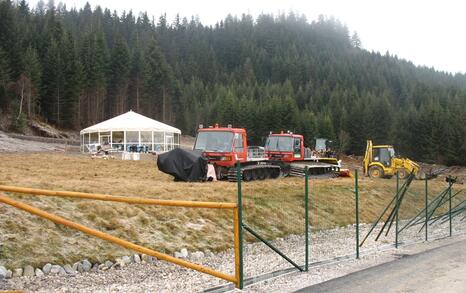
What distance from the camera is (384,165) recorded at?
3353 centimetres

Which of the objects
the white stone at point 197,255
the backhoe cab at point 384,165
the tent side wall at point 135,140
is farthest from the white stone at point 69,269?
the tent side wall at point 135,140

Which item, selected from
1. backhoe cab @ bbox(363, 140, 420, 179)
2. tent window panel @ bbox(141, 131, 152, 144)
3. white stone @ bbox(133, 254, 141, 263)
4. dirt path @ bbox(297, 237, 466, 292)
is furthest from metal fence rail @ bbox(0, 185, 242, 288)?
tent window panel @ bbox(141, 131, 152, 144)

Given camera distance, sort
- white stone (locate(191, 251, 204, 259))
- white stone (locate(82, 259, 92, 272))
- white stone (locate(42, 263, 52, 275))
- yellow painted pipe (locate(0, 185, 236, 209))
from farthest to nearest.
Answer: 1. white stone (locate(191, 251, 204, 259))
2. white stone (locate(82, 259, 92, 272))
3. white stone (locate(42, 263, 52, 275))
4. yellow painted pipe (locate(0, 185, 236, 209))

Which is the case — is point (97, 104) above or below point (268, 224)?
above

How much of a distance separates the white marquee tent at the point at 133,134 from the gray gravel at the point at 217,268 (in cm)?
3305

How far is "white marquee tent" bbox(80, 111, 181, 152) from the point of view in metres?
44.9

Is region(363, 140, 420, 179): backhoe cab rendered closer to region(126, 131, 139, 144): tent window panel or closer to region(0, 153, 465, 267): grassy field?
region(0, 153, 465, 267): grassy field

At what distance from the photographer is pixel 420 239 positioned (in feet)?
50.2

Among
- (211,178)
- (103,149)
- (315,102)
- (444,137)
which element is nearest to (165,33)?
(315,102)

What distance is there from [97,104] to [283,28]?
425 feet

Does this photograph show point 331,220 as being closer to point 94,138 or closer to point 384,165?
point 384,165

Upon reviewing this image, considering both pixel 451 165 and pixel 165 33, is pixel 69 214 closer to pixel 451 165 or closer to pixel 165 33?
pixel 451 165

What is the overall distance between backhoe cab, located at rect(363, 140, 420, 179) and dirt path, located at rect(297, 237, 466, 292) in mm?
21277

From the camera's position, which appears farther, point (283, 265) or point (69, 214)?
point (69, 214)
